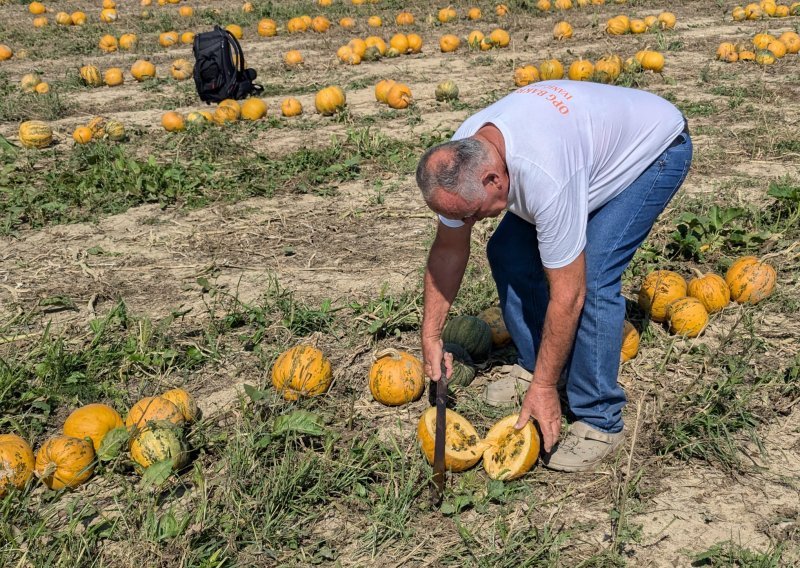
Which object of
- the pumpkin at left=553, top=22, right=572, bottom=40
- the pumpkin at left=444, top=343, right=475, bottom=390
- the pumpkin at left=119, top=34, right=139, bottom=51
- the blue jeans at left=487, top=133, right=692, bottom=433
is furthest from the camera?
the pumpkin at left=119, top=34, right=139, bottom=51

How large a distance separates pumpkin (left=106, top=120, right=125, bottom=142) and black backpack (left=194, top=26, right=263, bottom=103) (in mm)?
1762

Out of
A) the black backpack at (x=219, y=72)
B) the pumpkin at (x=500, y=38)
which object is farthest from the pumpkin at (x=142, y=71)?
the pumpkin at (x=500, y=38)

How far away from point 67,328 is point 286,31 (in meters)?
11.0

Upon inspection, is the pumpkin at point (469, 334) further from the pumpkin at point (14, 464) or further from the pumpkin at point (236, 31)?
the pumpkin at point (236, 31)

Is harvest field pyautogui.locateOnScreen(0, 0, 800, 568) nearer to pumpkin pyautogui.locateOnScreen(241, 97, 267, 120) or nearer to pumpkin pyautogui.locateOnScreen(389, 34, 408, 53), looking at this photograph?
pumpkin pyautogui.locateOnScreen(241, 97, 267, 120)

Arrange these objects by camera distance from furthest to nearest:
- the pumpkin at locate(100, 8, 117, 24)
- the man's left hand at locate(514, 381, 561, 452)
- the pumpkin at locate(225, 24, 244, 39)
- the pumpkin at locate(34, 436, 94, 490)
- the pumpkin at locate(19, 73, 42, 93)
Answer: the pumpkin at locate(100, 8, 117, 24), the pumpkin at locate(225, 24, 244, 39), the pumpkin at locate(19, 73, 42, 93), the pumpkin at locate(34, 436, 94, 490), the man's left hand at locate(514, 381, 561, 452)

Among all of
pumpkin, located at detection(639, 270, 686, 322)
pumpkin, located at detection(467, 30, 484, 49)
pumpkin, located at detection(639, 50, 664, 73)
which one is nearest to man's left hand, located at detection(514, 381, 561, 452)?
pumpkin, located at detection(639, 270, 686, 322)

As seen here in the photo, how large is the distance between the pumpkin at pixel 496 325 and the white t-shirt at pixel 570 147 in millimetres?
1424

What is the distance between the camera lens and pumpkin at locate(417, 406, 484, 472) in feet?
12.1

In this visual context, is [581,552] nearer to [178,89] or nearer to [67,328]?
[67,328]

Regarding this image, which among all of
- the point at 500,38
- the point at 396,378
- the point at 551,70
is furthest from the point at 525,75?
the point at 396,378

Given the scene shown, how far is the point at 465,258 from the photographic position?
12.4 ft

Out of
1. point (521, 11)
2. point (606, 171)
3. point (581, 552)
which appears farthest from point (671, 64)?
point (581, 552)

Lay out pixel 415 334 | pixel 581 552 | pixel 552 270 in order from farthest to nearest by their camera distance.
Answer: pixel 415 334 < pixel 581 552 < pixel 552 270
